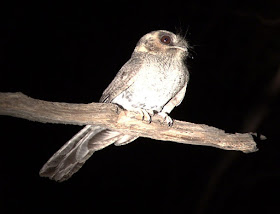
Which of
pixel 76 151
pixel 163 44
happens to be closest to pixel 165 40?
pixel 163 44

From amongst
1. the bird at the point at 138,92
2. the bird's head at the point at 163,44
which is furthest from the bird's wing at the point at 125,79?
the bird's head at the point at 163,44

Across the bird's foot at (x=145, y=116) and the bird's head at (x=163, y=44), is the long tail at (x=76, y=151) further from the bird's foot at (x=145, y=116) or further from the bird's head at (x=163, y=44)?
the bird's head at (x=163, y=44)

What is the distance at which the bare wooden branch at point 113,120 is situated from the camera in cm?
225

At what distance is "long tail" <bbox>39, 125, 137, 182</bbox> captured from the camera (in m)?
2.96

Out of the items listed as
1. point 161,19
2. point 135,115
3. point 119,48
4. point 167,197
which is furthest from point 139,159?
point 135,115

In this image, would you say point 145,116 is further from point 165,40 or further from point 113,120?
point 165,40

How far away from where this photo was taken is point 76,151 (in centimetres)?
309

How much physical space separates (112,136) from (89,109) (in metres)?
0.75

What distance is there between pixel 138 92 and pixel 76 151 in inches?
36.8

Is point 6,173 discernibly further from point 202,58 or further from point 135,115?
point 202,58

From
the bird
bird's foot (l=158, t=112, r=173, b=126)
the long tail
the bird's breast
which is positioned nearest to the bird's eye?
the bird

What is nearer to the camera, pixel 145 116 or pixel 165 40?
pixel 145 116

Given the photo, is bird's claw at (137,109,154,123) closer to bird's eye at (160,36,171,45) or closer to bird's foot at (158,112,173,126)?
bird's foot at (158,112,173,126)

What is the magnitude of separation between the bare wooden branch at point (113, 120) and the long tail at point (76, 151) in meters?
0.46
